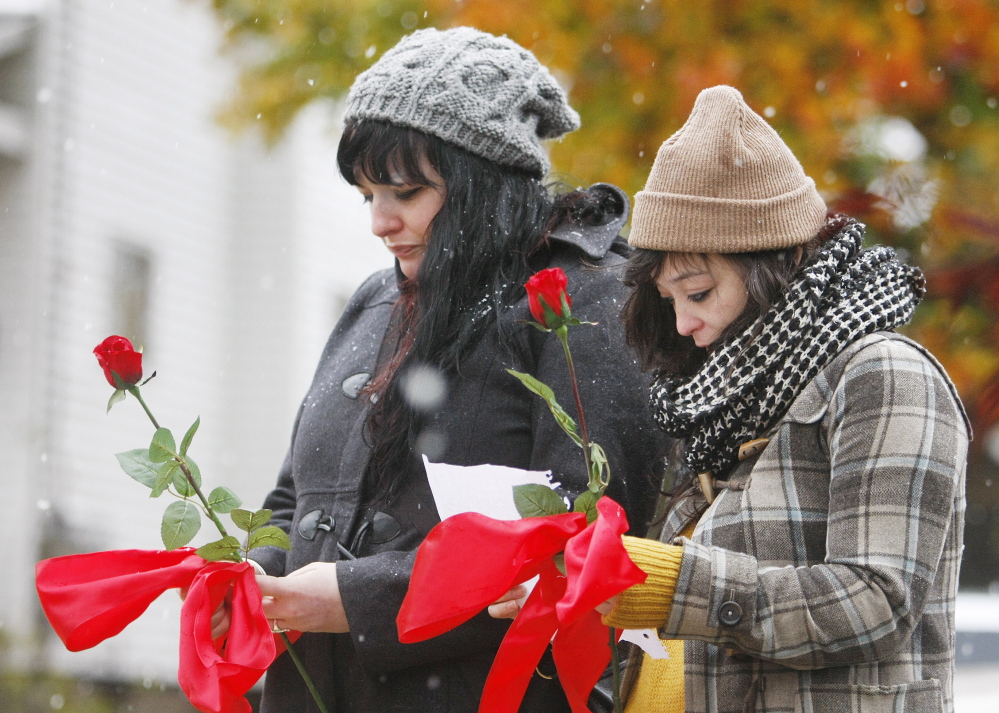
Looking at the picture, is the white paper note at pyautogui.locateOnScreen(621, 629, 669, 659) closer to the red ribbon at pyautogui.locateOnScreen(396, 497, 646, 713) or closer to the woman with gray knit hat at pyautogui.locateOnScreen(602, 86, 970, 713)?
the woman with gray knit hat at pyautogui.locateOnScreen(602, 86, 970, 713)

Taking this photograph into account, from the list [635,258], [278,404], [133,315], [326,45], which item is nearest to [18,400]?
[133,315]

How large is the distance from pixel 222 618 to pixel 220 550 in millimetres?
164

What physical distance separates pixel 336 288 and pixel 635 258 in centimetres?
1006

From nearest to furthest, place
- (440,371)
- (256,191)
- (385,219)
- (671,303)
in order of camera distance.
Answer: (671,303) < (440,371) < (385,219) < (256,191)

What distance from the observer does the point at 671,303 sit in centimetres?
223

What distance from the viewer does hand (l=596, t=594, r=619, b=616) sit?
5.72 feet

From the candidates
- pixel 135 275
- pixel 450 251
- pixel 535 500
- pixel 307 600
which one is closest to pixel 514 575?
pixel 535 500

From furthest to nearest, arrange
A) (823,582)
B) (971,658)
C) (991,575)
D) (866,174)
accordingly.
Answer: (991,575) < (971,658) < (866,174) < (823,582)

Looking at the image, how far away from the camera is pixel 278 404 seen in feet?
36.4

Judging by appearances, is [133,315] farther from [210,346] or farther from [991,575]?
[991,575]

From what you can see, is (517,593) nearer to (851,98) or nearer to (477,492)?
(477,492)

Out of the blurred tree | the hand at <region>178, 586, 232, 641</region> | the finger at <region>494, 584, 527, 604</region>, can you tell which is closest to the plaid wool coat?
the finger at <region>494, 584, 527, 604</region>

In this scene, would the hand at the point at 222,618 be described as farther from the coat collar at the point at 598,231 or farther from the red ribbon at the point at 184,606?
the coat collar at the point at 598,231

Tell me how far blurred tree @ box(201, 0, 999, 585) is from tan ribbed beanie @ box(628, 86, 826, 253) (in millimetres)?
2496
